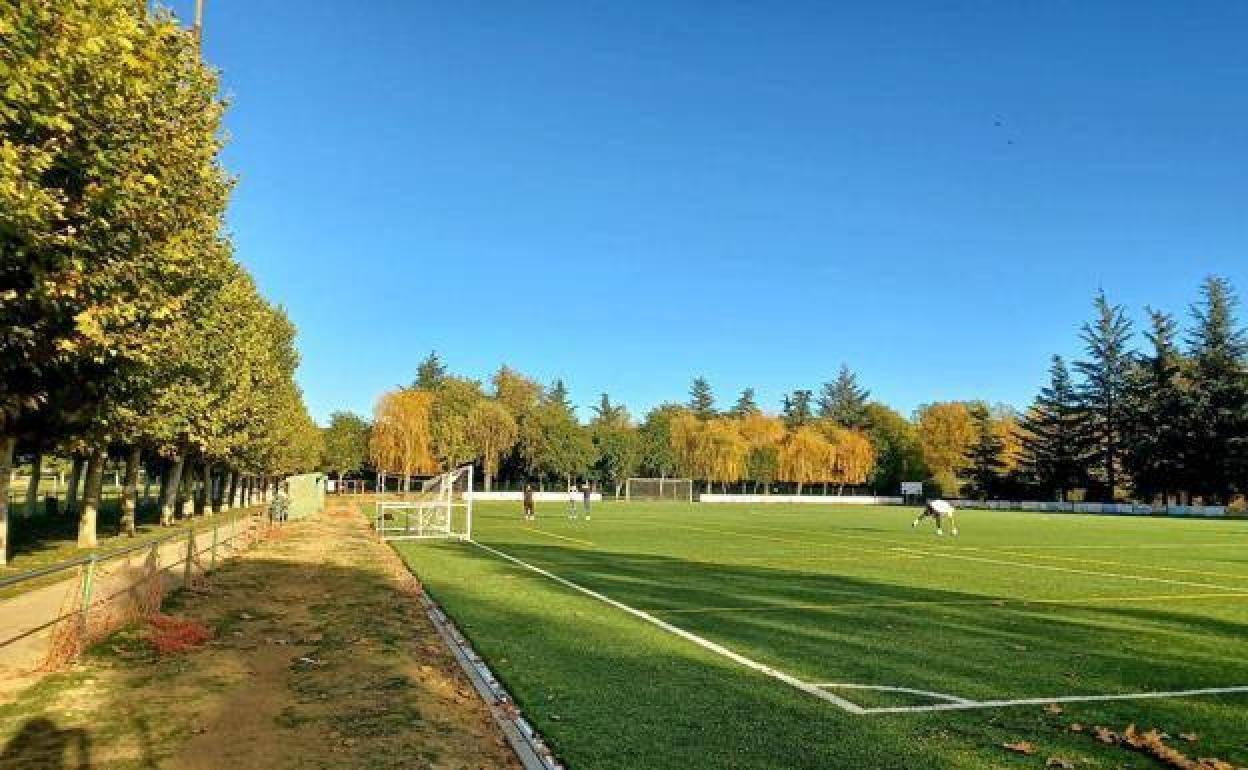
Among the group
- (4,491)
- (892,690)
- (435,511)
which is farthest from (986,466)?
(892,690)

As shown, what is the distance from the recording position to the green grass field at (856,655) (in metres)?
6.99

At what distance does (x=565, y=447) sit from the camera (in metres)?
106

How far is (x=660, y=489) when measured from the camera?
332 feet

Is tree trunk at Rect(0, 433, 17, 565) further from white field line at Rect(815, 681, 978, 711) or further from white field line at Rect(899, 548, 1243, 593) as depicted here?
white field line at Rect(899, 548, 1243, 593)

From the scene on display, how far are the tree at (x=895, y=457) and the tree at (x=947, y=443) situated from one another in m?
1.33

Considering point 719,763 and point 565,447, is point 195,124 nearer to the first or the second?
point 719,763

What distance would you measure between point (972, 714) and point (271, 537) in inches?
1105

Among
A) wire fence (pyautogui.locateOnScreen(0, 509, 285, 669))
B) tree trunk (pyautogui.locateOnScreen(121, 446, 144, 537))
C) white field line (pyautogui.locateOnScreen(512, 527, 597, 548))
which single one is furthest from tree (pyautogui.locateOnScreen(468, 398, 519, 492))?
wire fence (pyautogui.locateOnScreen(0, 509, 285, 669))

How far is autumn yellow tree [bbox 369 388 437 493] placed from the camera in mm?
89625

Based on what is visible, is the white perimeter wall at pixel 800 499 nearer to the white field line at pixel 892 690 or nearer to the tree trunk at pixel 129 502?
the tree trunk at pixel 129 502

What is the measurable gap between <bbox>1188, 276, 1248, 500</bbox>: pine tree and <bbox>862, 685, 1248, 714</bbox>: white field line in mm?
82656

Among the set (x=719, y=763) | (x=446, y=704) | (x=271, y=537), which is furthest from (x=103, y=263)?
(x=271, y=537)

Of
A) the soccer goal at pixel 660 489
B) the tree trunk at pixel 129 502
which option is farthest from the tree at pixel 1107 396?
the tree trunk at pixel 129 502

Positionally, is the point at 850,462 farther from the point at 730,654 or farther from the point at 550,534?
the point at 730,654
